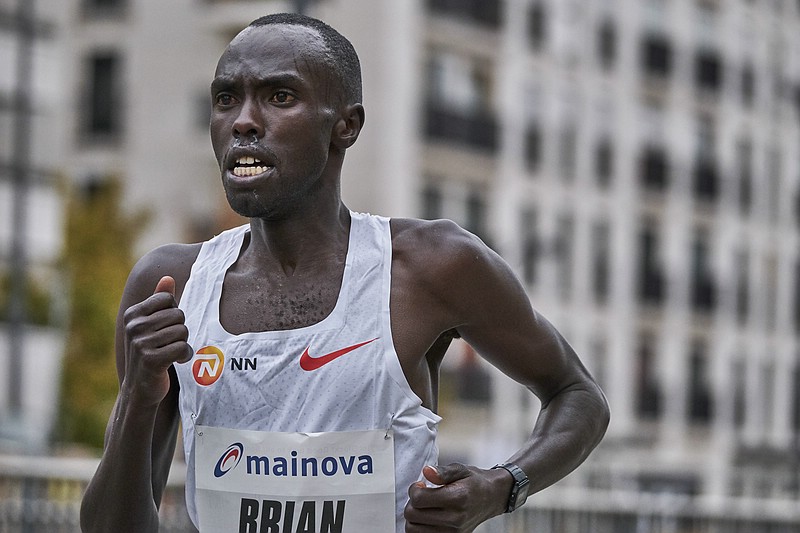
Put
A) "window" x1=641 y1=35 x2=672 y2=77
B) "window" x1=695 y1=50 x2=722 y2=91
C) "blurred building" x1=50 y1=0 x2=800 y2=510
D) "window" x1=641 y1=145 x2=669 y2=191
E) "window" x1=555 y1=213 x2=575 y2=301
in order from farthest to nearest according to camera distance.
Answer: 1. "window" x1=695 y1=50 x2=722 y2=91
2. "window" x1=641 y1=35 x2=672 y2=77
3. "window" x1=641 y1=145 x2=669 y2=191
4. "window" x1=555 y1=213 x2=575 y2=301
5. "blurred building" x1=50 y1=0 x2=800 y2=510

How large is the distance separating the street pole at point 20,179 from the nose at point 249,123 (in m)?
20.6

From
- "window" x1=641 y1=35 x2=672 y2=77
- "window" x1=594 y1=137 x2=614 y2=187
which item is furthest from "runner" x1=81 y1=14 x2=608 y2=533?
"window" x1=641 y1=35 x2=672 y2=77

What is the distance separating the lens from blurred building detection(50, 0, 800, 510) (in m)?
37.4

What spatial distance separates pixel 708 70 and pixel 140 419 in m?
46.4

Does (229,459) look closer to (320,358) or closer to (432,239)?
(320,358)

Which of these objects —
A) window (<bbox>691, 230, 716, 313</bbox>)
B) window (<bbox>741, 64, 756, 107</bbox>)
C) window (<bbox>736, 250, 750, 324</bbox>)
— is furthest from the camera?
window (<bbox>741, 64, 756, 107</bbox>)

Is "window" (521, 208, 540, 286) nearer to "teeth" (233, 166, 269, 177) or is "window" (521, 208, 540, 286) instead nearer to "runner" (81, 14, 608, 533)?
"runner" (81, 14, 608, 533)

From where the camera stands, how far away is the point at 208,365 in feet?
10.8

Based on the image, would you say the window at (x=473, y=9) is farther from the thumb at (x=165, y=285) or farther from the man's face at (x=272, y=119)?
the thumb at (x=165, y=285)

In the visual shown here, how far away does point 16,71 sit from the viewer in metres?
23.7

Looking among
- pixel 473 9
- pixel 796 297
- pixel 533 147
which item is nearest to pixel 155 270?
pixel 473 9

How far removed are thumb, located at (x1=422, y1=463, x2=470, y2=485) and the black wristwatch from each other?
7.4 inches

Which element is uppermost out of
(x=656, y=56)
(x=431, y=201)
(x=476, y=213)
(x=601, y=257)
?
(x=656, y=56)

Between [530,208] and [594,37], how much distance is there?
214 inches
